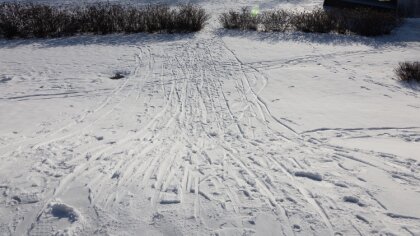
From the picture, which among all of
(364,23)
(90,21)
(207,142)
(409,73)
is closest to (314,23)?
(364,23)

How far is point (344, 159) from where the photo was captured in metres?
5.30

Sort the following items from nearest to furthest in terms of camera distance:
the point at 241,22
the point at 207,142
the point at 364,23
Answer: the point at 207,142, the point at 364,23, the point at 241,22

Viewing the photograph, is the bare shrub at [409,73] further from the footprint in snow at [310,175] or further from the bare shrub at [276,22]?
the footprint in snow at [310,175]

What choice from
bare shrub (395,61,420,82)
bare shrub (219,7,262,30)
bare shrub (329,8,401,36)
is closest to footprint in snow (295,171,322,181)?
bare shrub (395,61,420,82)

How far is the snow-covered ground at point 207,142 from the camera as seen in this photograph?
395 cm

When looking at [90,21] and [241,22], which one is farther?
[241,22]

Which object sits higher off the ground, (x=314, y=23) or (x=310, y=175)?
(x=314, y=23)

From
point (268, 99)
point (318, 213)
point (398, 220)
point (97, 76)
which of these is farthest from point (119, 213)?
point (97, 76)

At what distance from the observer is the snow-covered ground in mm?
3947

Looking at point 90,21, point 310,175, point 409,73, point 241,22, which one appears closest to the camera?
point 310,175

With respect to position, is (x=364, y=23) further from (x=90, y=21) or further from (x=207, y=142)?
(x=207, y=142)

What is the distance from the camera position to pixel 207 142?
6219 millimetres

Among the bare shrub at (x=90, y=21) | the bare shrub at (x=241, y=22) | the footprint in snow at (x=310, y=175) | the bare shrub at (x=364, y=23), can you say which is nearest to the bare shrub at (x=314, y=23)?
the bare shrub at (x=364, y=23)

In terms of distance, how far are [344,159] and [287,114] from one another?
2.47m
